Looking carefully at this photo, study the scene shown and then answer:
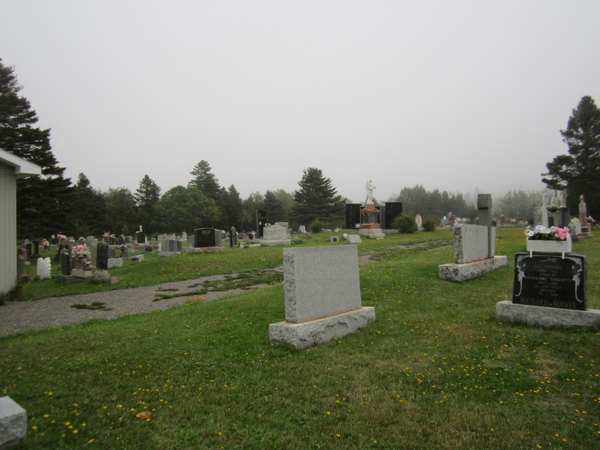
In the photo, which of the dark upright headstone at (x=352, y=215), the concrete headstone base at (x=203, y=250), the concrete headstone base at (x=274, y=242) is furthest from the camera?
the dark upright headstone at (x=352, y=215)

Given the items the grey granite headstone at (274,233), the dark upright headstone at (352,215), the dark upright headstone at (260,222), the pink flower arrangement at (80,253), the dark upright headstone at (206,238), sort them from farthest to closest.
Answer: the dark upright headstone at (352,215) → the dark upright headstone at (260,222) → the grey granite headstone at (274,233) → the dark upright headstone at (206,238) → the pink flower arrangement at (80,253)

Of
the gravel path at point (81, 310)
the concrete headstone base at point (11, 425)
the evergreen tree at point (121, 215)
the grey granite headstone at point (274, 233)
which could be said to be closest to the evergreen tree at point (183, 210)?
the evergreen tree at point (121, 215)

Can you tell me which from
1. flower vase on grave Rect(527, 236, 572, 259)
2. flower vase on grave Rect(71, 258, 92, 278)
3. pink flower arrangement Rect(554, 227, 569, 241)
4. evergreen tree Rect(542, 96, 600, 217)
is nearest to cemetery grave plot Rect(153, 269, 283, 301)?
flower vase on grave Rect(71, 258, 92, 278)

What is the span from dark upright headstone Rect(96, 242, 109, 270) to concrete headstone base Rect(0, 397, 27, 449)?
523 inches

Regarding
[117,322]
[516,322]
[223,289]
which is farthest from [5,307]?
[516,322]

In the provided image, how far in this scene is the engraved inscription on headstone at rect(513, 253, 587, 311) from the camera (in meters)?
6.25

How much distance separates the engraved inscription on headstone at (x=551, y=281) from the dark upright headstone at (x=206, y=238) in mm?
20609

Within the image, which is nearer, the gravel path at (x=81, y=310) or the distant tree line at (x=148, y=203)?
the gravel path at (x=81, y=310)

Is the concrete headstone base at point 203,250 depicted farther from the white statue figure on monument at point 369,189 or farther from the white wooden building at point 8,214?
the white statue figure on monument at point 369,189

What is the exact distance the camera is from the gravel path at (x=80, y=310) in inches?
353

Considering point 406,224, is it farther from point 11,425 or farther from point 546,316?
point 11,425

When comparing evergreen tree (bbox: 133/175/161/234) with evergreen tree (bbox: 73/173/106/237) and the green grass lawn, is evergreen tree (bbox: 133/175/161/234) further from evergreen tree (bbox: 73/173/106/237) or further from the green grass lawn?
the green grass lawn

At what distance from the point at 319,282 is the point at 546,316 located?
377 centimetres

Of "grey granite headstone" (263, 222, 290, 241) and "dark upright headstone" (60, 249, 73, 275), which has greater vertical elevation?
"grey granite headstone" (263, 222, 290, 241)
